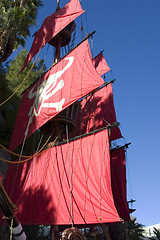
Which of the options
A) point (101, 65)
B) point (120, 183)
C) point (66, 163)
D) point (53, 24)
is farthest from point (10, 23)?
point (120, 183)

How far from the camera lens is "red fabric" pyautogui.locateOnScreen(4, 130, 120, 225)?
745 centimetres

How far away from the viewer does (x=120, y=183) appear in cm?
1107

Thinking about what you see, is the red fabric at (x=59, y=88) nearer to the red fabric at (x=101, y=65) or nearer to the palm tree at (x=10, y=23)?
the palm tree at (x=10, y=23)

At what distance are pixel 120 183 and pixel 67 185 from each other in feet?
12.3

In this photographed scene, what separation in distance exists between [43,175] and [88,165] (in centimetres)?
266

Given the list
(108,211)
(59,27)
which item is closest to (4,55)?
(59,27)

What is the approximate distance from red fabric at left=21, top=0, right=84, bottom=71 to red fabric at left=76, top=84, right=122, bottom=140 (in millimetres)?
5694

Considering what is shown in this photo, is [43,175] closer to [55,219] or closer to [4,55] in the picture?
[55,219]

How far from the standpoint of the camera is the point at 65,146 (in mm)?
9977

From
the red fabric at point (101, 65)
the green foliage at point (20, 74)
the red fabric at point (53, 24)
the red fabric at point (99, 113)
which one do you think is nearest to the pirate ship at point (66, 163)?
the red fabric at point (53, 24)

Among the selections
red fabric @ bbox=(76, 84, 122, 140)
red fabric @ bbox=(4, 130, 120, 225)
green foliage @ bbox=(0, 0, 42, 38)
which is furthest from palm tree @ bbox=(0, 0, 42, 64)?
red fabric @ bbox=(4, 130, 120, 225)

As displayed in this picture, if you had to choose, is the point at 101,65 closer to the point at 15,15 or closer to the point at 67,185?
the point at 15,15

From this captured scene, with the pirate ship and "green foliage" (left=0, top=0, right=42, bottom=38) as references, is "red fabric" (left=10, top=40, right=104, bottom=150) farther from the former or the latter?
"green foliage" (left=0, top=0, right=42, bottom=38)

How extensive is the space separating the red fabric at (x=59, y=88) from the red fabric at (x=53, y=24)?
3.11 meters
